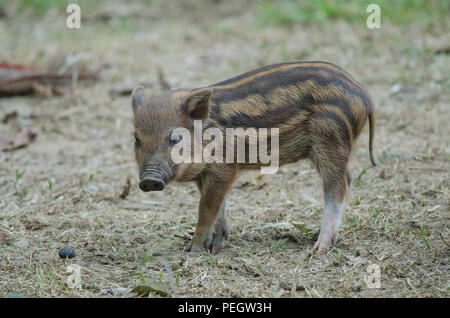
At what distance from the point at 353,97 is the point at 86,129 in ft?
11.8

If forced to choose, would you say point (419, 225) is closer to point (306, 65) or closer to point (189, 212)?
point (306, 65)

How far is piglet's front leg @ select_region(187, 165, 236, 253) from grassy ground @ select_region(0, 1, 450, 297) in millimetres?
148

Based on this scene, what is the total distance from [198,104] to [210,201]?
26.8 inches

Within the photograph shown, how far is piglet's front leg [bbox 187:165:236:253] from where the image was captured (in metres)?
4.11

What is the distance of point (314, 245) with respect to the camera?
4129 mm

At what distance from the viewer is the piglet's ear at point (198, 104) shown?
397 centimetres

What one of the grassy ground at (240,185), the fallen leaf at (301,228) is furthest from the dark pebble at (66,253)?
the fallen leaf at (301,228)

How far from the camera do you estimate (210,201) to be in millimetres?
4105

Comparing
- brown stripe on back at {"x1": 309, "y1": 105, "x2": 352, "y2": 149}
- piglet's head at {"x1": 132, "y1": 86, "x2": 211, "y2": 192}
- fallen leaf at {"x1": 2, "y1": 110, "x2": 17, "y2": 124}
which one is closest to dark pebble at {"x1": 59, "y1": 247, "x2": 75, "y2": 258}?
piglet's head at {"x1": 132, "y1": 86, "x2": 211, "y2": 192}

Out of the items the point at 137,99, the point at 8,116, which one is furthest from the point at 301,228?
the point at 8,116

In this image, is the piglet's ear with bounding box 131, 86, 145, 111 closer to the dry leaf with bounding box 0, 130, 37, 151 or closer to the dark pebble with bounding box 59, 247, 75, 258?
the dark pebble with bounding box 59, 247, 75, 258

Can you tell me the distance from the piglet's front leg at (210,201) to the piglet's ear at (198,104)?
39 centimetres

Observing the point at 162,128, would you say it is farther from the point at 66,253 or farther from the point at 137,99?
the point at 66,253
